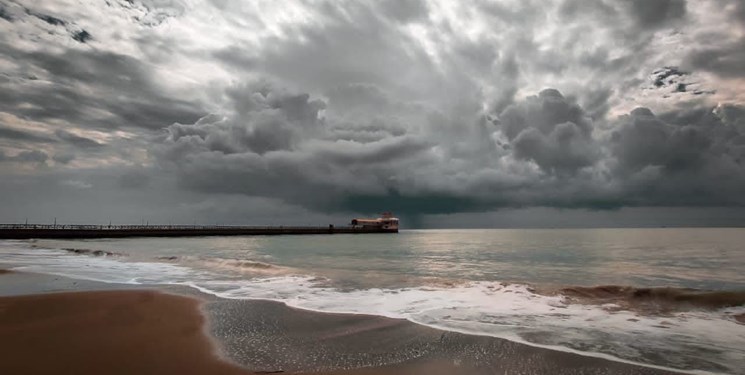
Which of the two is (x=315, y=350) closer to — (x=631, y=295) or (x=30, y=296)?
(x=30, y=296)

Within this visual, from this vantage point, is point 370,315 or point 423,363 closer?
point 423,363

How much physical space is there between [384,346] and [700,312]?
33.0 feet

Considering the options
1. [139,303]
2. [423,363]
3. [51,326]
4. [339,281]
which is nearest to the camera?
[423,363]

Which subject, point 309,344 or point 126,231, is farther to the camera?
point 126,231

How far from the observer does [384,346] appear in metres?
6.87

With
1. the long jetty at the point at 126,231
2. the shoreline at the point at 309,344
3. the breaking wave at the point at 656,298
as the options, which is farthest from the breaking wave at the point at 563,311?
the long jetty at the point at 126,231

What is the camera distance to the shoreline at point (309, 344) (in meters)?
5.75

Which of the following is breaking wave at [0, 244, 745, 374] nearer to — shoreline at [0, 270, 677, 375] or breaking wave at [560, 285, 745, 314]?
breaking wave at [560, 285, 745, 314]

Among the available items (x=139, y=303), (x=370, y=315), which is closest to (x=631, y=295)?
(x=370, y=315)

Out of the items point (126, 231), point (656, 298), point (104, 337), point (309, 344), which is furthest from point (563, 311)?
point (126, 231)

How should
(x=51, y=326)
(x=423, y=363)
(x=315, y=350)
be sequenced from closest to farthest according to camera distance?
(x=423, y=363), (x=315, y=350), (x=51, y=326)

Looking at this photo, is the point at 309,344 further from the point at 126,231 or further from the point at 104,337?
the point at 126,231

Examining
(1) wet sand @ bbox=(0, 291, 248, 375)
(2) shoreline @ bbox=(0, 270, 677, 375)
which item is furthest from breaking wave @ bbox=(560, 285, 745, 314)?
(1) wet sand @ bbox=(0, 291, 248, 375)

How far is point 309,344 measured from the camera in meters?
6.89
